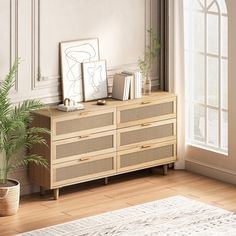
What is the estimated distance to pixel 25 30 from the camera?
7.00 m

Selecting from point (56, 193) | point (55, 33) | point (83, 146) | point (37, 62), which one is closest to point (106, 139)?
point (83, 146)

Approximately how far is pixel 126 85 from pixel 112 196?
3.35 feet

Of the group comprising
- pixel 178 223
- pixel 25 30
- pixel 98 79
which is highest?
pixel 25 30

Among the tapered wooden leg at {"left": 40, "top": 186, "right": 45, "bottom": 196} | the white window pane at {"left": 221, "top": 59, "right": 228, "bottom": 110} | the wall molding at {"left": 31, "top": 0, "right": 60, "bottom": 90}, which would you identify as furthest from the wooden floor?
the wall molding at {"left": 31, "top": 0, "right": 60, "bottom": 90}

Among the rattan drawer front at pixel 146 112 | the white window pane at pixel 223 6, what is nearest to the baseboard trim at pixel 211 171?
the rattan drawer front at pixel 146 112

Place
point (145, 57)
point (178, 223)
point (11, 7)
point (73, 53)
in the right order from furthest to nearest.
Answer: point (145, 57) → point (73, 53) → point (11, 7) → point (178, 223)

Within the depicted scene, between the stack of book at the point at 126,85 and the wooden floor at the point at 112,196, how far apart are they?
805mm

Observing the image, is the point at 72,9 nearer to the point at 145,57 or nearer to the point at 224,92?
the point at 145,57

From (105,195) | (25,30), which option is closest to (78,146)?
(105,195)

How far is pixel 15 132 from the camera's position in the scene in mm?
7000

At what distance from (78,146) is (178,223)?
1194 millimetres

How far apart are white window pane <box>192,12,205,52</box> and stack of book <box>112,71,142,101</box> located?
67cm

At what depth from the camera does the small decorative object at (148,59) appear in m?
7.75

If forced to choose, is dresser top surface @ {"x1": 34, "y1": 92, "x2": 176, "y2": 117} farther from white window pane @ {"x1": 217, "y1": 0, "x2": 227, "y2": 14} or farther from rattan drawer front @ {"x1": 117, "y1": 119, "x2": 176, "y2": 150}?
white window pane @ {"x1": 217, "y1": 0, "x2": 227, "y2": 14}
